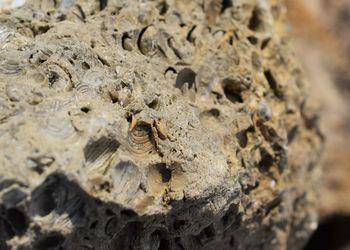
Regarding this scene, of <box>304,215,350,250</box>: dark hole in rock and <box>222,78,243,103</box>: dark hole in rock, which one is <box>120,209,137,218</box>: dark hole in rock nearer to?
<box>222,78,243,103</box>: dark hole in rock

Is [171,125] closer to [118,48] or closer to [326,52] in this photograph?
[118,48]

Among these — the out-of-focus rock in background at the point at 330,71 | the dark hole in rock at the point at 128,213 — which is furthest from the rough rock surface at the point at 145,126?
the out-of-focus rock in background at the point at 330,71

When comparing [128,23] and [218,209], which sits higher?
[128,23]

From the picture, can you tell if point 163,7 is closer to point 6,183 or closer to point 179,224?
point 179,224

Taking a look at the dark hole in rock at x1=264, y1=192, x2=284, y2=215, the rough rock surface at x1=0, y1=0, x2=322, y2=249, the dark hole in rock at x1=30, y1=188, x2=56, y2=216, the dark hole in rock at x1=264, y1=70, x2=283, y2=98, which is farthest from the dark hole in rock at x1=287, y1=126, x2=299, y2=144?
the dark hole in rock at x1=30, y1=188, x2=56, y2=216

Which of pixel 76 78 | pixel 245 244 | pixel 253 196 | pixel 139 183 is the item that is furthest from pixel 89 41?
pixel 245 244

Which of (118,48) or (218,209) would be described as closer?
(218,209)

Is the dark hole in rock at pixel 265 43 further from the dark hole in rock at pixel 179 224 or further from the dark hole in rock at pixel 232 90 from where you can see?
the dark hole in rock at pixel 179 224
